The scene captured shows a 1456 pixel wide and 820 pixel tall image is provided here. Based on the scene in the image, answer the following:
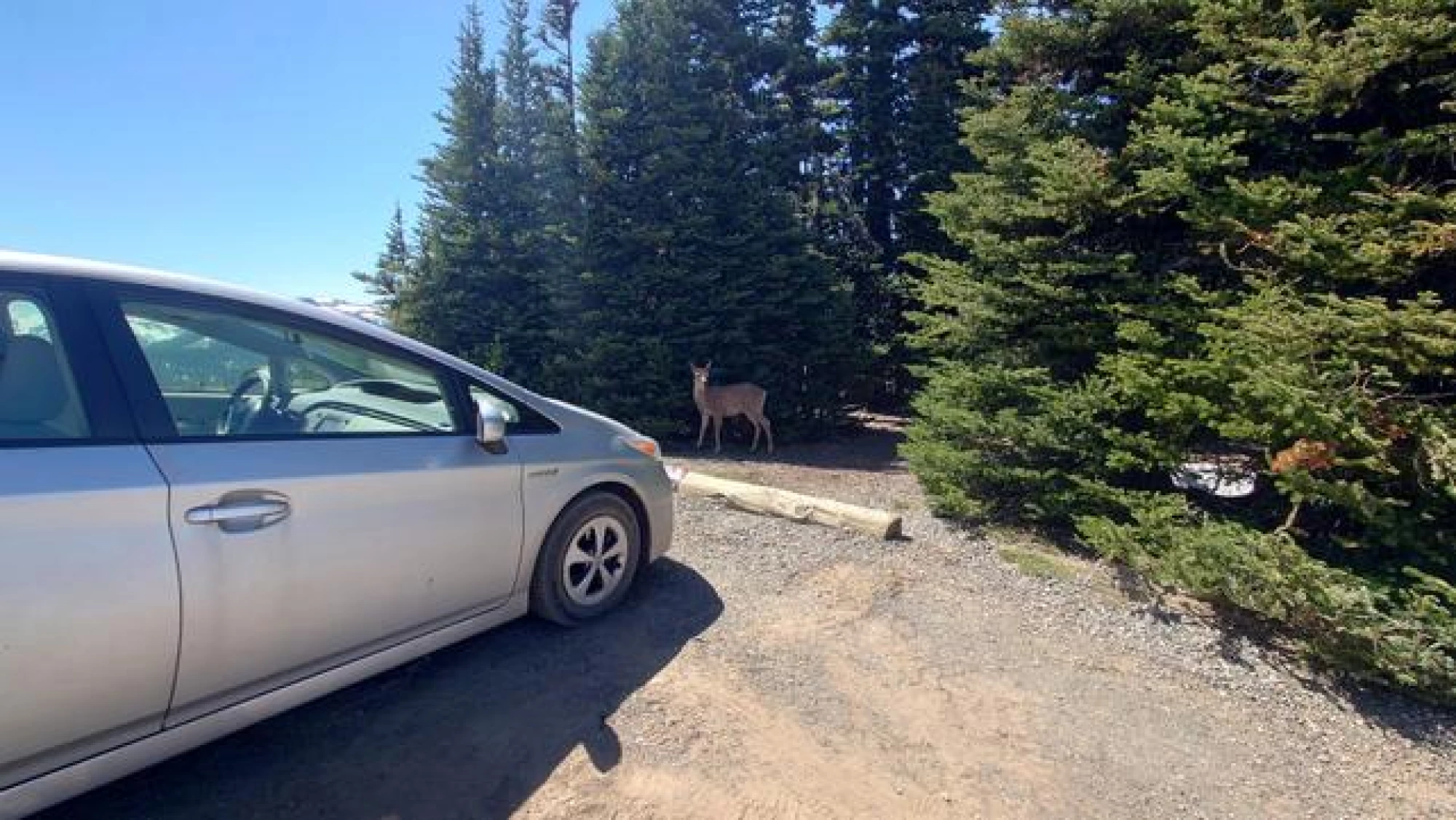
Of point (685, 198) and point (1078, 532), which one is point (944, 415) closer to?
point (1078, 532)

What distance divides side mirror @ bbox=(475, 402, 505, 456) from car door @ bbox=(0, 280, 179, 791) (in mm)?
1145

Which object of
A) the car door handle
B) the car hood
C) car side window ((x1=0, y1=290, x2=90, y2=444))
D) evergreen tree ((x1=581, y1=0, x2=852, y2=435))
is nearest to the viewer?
car side window ((x1=0, y1=290, x2=90, y2=444))

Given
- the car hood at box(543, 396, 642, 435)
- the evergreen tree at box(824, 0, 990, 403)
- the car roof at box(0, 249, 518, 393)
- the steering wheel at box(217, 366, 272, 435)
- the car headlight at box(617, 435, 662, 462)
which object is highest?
the evergreen tree at box(824, 0, 990, 403)

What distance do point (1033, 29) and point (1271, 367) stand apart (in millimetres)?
3664

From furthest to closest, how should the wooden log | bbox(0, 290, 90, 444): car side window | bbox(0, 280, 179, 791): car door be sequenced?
the wooden log → bbox(0, 290, 90, 444): car side window → bbox(0, 280, 179, 791): car door

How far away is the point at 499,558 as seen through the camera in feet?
10.4

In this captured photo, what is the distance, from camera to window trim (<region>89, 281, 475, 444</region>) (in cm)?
215

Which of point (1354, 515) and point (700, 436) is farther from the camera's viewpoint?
point (700, 436)

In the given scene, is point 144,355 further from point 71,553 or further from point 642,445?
point 642,445

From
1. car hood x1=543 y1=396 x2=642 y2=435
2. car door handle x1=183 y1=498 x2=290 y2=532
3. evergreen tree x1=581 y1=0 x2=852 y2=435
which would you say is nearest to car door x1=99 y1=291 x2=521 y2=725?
car door handle x1=183 y1=498 x2=290 y2=532

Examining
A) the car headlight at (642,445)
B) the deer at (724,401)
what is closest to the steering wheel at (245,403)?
the car headlight at (642,445)

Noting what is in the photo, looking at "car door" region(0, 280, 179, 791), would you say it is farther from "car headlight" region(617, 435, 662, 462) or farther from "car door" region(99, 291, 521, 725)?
"car headlight" region(617, 435, 662, 462)

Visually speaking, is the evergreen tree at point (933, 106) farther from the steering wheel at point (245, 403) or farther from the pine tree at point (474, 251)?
the steering wheel at point (245, 403)

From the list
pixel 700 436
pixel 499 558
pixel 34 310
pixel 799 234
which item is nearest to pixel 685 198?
pixel 799 234
